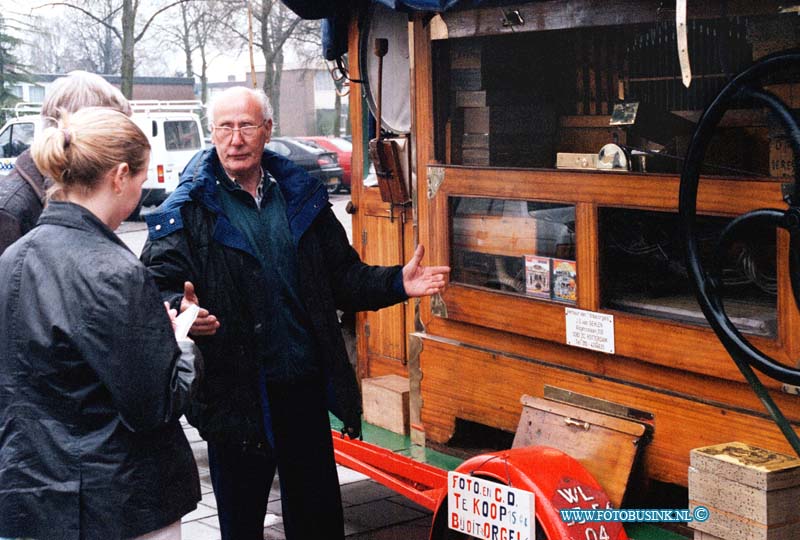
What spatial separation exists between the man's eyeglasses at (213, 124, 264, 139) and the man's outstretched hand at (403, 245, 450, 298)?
0.68 m

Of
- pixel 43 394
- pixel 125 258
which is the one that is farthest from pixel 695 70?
pixel 43 394

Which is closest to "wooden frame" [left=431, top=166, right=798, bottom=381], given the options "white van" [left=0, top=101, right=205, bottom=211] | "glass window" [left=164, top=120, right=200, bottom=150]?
"white van" [left=0, top=101, right=205, bottom=211]

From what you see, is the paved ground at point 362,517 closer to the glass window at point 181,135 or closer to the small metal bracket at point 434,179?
the small metal bracket at point 434,179

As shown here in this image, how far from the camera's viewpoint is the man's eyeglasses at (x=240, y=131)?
139 inches

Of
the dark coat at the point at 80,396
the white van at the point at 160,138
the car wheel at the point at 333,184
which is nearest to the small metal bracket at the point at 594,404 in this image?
the dark coat at the point at 80,396

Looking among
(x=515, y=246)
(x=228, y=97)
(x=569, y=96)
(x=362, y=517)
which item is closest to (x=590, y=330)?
(x=515, y=246)

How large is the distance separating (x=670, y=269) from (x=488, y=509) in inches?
36.6

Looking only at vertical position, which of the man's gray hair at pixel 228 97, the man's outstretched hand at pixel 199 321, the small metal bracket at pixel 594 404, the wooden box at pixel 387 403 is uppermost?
the man's gray hair at pixel 228 97

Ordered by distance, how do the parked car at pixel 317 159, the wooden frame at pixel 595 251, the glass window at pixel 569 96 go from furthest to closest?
the parked car at pixel 317 159 < the glass window at pixel 569 96 < the wooden frame at pixel 595 251

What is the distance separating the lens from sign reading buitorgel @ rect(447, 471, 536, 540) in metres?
3.08

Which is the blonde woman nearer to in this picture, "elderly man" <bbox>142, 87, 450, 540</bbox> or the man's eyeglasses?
"elderly man" <bbox>142, 87, 450, 540</bbox>

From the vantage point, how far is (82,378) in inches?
97.0

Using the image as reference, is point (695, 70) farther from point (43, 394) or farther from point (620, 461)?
point (43, 394)

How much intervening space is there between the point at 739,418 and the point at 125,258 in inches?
66.8
